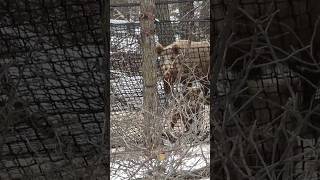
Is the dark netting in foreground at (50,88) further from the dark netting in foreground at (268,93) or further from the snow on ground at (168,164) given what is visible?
the snow on ground at (168,164)

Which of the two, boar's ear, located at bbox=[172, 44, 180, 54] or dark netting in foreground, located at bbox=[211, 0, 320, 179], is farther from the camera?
boar's ear, located at bbox=[172, 44, 180, 54]

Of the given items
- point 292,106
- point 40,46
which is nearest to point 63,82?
point 40,46

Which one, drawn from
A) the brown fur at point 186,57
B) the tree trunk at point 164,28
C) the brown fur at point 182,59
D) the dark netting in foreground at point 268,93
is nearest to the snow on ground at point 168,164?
the brown fur at point 182,59

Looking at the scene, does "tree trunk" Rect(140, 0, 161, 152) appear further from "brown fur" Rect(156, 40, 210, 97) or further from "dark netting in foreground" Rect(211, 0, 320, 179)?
"dark netting in foreground" Rect(211, 0, 320, 179)

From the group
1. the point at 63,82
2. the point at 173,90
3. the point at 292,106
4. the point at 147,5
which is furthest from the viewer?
the point at 173,90

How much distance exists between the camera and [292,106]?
149 centimetres

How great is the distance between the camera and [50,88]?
1.61 metres

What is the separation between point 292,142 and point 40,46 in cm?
79

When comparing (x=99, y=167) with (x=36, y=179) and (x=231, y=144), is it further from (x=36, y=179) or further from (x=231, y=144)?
(x=231, y=144)

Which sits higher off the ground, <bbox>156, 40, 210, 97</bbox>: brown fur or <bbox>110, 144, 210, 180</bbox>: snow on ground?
<bbox>156, 40, 210, 97</bbox>: brown fur

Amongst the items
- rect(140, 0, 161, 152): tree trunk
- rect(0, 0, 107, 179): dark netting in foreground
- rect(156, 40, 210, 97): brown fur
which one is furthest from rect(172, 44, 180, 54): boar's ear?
rect(0, 0, 107, 179): dark netting in foreground

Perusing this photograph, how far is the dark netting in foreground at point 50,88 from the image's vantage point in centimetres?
158

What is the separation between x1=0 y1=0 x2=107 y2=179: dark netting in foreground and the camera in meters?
1.58

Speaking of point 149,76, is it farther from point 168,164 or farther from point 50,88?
point 50,88
